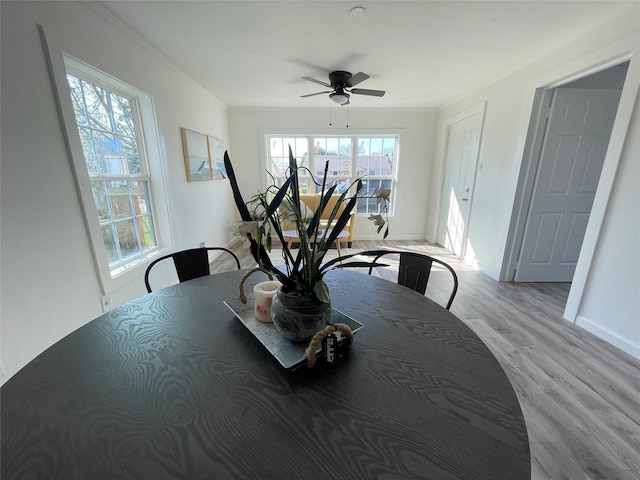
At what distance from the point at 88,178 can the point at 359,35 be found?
7.44 ft

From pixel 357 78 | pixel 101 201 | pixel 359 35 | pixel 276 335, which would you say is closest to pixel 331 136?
pixel 357 78

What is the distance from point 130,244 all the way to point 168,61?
6.06 feet

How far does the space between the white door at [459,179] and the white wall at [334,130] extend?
0.50 meters

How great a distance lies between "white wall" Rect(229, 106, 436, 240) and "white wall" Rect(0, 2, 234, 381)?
2.53 meters

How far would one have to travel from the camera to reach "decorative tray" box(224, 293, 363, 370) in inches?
28.9

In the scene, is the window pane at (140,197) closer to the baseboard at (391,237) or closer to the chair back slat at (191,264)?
the chair back slat at (191,264)

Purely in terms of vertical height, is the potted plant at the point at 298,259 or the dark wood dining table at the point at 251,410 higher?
the potted plant at the point at 298,259

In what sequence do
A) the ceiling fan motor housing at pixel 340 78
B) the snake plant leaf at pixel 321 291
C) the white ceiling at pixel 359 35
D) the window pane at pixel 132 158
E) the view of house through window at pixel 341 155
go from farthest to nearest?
1. the view of house through window at pixel 341 155
2. the ceiling fan motor housing at pixel 340 78
3. the window pane at pixel 132 158
4. the white ceiling at pixel 359 35
5. the snake plant leaf at pixel 321 291

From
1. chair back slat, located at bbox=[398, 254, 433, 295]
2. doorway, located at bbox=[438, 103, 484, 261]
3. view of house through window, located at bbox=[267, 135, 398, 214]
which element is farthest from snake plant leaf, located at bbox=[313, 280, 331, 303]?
view of house through window, located at bbox=[267, 135, 398, 214]

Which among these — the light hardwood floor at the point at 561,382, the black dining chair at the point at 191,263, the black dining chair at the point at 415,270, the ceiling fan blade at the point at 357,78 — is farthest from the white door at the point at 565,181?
the black dining chair at the point at 191,263

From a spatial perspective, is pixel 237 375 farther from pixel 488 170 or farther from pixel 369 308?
pixel 488 170

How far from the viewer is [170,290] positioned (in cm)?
122

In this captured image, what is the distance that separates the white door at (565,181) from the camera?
2.49 meters

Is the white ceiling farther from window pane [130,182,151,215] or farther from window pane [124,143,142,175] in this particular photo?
window pane [130,182,151,215]
